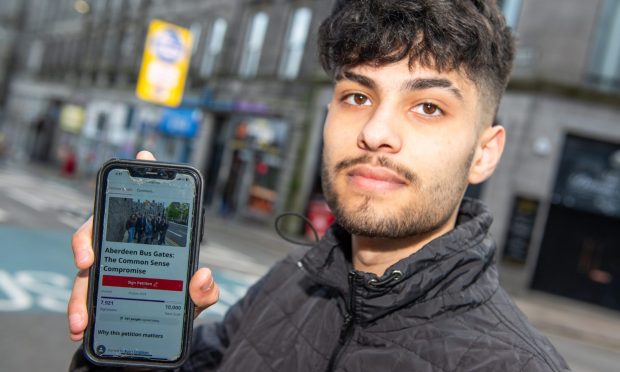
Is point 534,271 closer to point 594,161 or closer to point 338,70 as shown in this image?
point 594,161

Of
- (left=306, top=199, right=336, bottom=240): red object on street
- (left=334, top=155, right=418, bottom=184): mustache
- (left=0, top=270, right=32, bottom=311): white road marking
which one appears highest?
(left=334, top=155, right=418, bottom=184): mustache

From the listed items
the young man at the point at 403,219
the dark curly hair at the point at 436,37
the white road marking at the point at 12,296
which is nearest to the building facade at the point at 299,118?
the dark curly hair at the point at 436,37

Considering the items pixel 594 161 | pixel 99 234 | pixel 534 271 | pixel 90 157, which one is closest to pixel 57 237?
pixel 99 234

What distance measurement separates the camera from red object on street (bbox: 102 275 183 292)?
1680 millimetres

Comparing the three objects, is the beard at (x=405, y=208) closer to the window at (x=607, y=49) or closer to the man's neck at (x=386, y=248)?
the man's neck at (x=386, y=248)

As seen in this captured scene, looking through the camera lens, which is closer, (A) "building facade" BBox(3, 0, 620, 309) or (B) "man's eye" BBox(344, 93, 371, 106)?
(B) "man's eye" BBox(344, 93, 371, 106)

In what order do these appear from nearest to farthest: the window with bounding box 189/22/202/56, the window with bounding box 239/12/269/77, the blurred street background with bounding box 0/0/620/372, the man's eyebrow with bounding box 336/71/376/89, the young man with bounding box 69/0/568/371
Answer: the young man with bounding box 69/0/568/371
the man's eyebrow with bounding box 336/71/376/89
the blurred street background with bounding box 0/0/620/372
the window with bounding box 239/12/269/77
the window with bounding box 189/22/202/56

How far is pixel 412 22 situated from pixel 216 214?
60.8ft

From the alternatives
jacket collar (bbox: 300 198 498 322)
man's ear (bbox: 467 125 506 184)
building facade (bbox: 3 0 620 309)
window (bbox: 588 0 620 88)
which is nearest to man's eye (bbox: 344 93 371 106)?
man's ear (bbox: 467 125 506 184)

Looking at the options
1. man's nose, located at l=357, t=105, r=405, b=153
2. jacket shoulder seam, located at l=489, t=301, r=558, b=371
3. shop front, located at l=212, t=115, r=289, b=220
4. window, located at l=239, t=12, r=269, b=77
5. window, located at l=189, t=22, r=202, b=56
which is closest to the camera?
jacket shoulder seam, located at l=489, t=301, r=558, b=371

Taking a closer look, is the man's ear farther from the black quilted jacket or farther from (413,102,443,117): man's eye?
(413,102,443,117): man's eye

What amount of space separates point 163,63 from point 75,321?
59.1 feet

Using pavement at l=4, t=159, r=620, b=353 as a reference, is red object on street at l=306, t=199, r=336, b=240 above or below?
above

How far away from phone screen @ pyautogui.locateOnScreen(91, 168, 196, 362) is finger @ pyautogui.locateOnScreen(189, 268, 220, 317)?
0.11 meters
